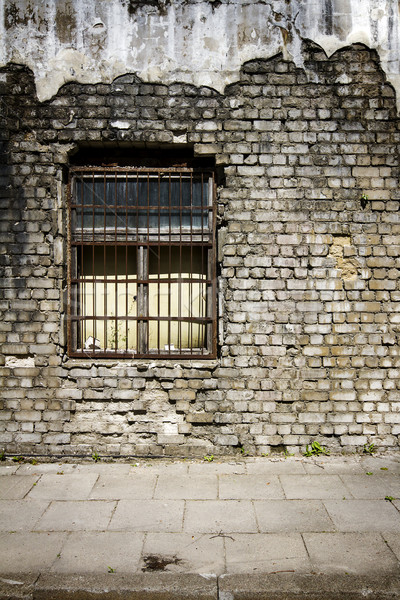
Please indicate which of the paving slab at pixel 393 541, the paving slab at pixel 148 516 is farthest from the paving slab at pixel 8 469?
the paving slab at pixel 393 541

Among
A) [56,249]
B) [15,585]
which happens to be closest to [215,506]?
[15,585]

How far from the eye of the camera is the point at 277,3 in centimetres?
472

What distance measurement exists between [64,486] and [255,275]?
262cm

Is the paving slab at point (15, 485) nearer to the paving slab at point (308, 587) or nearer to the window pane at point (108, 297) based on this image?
the window pane at point (108, 297)

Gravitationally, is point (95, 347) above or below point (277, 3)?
below

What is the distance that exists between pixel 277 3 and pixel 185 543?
486cm

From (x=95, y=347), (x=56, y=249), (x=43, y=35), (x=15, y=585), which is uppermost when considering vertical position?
(x=43, y=35)

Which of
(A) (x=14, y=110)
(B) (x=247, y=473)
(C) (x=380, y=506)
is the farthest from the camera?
(A) (x=14, y=110)

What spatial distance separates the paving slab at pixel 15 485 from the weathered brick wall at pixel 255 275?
1.37 feet

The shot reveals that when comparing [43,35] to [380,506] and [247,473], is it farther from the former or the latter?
[380,506]

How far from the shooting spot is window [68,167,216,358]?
16.2 feet

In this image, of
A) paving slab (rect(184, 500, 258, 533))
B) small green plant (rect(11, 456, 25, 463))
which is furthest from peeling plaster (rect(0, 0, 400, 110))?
paving slab (rect(184, 500, 258, 533))

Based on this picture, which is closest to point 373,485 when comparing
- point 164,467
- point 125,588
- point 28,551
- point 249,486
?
point 249,486

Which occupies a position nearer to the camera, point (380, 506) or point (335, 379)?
point (380, 506)
